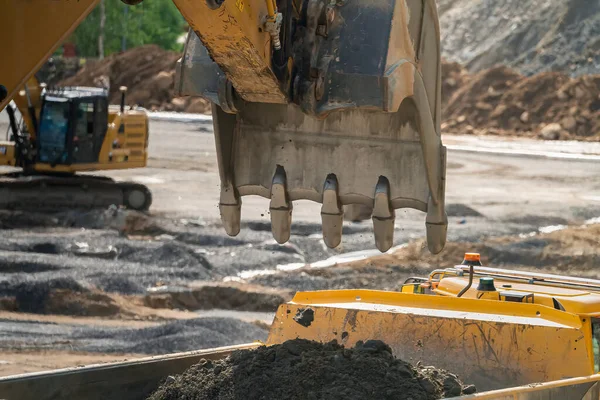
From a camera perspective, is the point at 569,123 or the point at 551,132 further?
the point at 569,123

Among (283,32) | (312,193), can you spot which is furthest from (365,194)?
(283,32)

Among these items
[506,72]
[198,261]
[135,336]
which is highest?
[506,72]

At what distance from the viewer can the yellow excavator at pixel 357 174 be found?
214 inches

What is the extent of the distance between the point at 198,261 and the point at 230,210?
8535mm

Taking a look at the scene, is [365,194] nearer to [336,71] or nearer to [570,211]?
[336,71]

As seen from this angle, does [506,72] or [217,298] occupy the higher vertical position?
[506,72]

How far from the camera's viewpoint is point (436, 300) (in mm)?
6215

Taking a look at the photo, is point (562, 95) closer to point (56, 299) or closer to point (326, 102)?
point (56, 299)

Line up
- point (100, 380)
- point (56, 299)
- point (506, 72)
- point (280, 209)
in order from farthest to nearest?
point (506, 72)
point (56, 299)
point (280, 209)
point (100, 380)

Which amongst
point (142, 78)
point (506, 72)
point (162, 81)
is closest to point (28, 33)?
point (506, 72)

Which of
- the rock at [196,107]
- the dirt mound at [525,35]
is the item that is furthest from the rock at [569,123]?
the rock at [196,107]

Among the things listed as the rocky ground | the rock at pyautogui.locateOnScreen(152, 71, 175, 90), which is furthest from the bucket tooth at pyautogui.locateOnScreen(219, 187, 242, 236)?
the rock at pyautogui.locateOnScreen(152, 71, 175, 90)

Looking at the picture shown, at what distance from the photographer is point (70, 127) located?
2055 cm

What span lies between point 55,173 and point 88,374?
1595 centimetres
